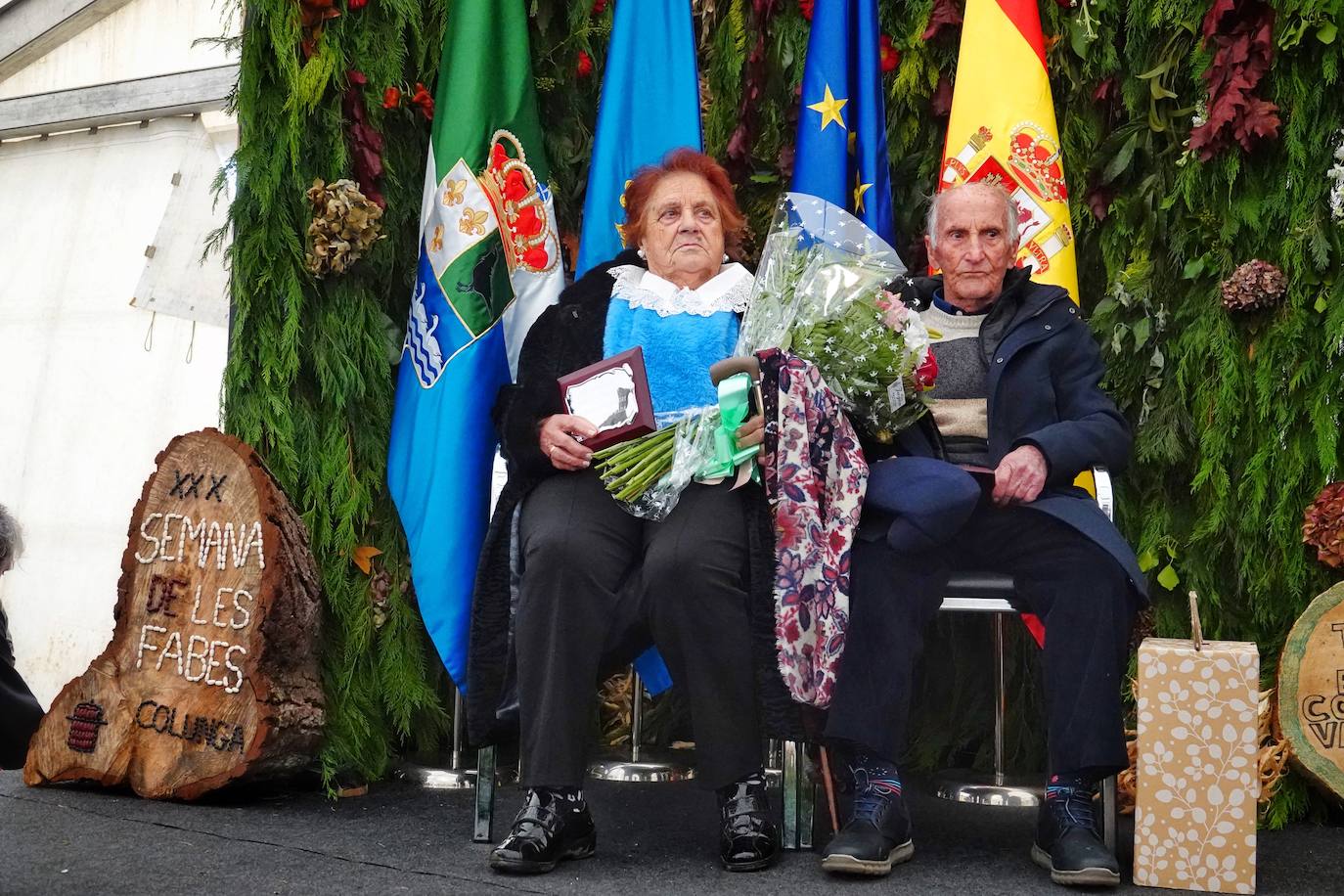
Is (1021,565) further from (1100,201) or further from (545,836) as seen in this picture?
(1100,201)

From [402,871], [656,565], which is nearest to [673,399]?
[656,565]

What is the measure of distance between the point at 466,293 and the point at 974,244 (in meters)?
1.18

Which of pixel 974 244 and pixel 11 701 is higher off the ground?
pixel 974 244

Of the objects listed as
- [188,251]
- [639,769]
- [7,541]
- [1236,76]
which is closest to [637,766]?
[639,769]

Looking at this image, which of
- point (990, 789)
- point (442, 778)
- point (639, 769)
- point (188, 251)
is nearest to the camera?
point (990, 789)

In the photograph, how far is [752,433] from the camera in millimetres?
2318

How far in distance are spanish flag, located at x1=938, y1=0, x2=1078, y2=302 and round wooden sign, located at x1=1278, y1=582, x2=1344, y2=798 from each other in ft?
2.87

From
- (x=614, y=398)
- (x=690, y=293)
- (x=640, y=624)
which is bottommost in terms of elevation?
(x=640, y=624)

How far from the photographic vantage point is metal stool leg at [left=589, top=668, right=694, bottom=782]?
3133 mm

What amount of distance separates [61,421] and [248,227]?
201cm

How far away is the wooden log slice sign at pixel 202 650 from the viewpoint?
9.04 feet

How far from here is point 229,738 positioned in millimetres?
2732

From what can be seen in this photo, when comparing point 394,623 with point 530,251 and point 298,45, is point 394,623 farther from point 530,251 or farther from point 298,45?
point 298,45

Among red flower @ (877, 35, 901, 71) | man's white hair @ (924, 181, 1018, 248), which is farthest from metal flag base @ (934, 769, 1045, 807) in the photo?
red flower @ (877, 35, 901, 71)
